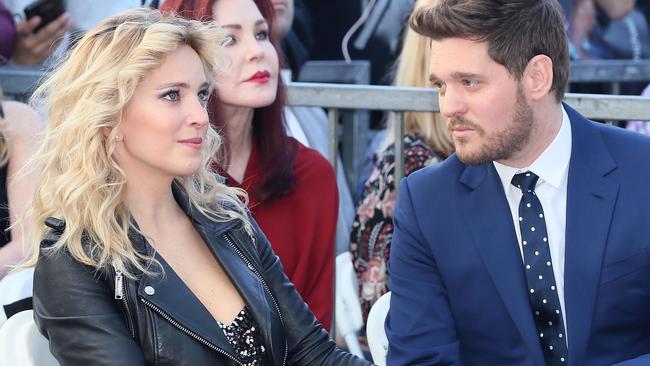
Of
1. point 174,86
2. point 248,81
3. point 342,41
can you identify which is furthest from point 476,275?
point 342,41

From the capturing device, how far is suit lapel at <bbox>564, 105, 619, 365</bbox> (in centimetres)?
318

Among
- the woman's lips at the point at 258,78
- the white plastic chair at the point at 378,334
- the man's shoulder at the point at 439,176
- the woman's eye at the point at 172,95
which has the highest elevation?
the woman's eye at the point at 172,95

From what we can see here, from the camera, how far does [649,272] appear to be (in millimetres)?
3178

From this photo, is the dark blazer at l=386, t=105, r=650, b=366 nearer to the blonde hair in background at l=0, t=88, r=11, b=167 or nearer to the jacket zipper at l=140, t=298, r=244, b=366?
the jacket zipper at l=140, t=298, r=244, b=366

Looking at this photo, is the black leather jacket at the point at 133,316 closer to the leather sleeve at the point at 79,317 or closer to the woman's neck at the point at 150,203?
the leather sleeve at the point at 79,317

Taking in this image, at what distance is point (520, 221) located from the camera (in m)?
3.29

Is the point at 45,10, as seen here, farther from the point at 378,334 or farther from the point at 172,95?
the point at 378,334

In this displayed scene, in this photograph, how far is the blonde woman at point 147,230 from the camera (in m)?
3.00

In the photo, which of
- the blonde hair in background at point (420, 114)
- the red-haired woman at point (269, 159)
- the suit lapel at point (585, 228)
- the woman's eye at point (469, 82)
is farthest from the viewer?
the blonde hair in background at point (420, 114)

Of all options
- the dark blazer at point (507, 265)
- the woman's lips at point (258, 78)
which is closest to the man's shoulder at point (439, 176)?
the dark blazer at point (507, 265)

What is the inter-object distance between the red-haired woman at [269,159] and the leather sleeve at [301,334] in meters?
0.80

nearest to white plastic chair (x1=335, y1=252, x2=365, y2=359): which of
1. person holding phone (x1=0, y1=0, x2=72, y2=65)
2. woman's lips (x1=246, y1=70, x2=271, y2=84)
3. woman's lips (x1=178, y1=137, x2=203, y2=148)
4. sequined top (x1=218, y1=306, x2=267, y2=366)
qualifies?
woman's lips (x1=246, y1=70, x2=271, y2=84)

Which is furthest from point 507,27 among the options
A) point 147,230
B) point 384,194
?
point 384,194

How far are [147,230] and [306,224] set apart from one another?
117cm
